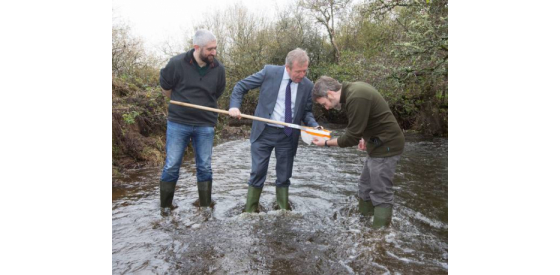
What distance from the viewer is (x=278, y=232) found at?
13.6 ft

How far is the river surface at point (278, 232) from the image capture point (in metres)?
3.35

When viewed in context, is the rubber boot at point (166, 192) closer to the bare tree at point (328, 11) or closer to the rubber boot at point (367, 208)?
the rubber boot at point (367, 208)

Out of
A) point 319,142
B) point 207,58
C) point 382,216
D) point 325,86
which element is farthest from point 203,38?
point 382,216

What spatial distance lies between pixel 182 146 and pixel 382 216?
247 centimetres

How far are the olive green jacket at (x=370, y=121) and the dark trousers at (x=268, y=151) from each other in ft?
2.59

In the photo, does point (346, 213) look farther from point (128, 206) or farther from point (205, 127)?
point (128, 206)

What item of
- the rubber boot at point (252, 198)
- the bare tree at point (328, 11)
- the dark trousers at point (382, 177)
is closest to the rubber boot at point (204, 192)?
the rubber boot at point (252, 198)

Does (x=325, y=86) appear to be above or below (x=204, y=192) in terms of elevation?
above

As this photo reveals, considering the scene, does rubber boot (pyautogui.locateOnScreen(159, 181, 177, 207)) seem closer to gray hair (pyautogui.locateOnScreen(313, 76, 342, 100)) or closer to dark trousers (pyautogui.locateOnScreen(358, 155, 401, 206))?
gray hair (pyautogui.locateOnScreen(313, 76, 342, 100))

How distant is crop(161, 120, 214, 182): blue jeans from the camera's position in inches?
175

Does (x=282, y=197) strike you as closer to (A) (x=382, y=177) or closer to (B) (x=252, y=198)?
(B) (x=252, y=198)

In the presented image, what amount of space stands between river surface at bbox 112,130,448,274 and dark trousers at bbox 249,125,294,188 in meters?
0.54

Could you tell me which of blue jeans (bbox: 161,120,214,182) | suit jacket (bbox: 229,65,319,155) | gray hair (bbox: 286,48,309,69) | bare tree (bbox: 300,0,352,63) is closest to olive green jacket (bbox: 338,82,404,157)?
gray hair (bbox: 286,48,309,69)

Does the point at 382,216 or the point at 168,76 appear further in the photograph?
the point at 168,76
